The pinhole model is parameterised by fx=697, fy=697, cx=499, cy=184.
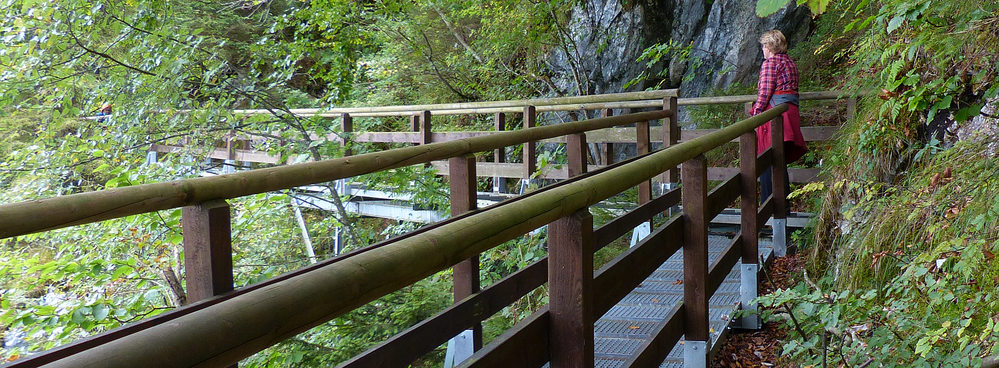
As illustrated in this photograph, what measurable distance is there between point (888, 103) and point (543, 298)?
268 cm

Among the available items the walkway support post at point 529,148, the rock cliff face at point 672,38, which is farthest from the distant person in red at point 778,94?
the rock cliff face at point 672,38

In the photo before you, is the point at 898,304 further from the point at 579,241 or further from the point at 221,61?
the point at 221,61

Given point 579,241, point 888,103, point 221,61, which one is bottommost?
point 579,241

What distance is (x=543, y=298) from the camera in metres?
5.33

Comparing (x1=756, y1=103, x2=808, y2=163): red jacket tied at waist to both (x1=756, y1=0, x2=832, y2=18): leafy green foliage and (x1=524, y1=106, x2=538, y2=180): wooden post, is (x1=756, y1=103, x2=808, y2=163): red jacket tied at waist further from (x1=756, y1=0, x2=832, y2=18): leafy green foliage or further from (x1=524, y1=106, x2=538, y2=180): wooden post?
(x1=756, y1=0, x2=832, y2=18): leafy green foliage

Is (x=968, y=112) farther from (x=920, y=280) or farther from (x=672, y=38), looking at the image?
(x=672, y=38)

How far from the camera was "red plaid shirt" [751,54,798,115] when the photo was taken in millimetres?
5676

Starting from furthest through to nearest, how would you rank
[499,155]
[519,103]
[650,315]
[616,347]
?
[499,155] → [519,103] → [650,315] → [616,347]

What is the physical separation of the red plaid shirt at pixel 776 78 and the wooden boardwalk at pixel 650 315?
1.27m

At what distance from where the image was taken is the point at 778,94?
18.7ft

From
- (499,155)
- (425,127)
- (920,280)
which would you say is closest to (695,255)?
(920,280)

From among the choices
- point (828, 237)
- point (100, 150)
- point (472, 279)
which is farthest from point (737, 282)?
point (100, 150)

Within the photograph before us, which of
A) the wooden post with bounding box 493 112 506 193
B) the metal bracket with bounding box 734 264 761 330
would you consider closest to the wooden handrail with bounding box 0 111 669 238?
the metal bracket with bounding box 734 264 761 330

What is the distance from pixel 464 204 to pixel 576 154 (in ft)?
5.47
